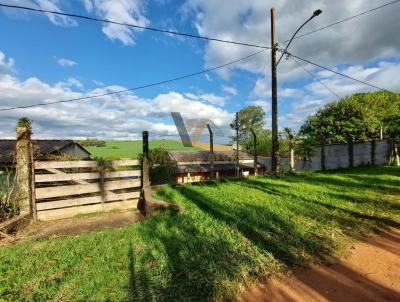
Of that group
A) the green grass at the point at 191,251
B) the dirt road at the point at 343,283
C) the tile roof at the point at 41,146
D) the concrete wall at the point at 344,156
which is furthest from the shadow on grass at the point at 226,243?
the concrete wall at the point at 344,156

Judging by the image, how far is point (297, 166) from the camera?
2892 centimetres

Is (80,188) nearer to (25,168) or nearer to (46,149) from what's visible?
(25,168)

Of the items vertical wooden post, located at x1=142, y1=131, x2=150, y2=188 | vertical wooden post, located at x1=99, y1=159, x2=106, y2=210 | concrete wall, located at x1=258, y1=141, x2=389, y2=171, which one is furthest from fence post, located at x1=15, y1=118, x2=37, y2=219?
concrete wall, located at x1=258, y1=141, x2=389, y2=171

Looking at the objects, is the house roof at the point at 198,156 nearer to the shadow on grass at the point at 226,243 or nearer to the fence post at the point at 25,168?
the fence post at the point at 25,168

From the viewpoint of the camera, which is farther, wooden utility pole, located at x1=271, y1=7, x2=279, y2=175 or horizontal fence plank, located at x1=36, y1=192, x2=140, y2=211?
wooden utility pole, located at x1=271, y1=7, x2=279, y2=175

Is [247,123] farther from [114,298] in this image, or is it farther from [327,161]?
[114,298]

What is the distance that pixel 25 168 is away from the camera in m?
7.25

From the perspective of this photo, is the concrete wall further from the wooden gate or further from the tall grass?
the tall grass

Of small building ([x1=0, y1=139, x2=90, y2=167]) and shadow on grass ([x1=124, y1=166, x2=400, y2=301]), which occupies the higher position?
small building ([x1=0, y1=139, x2=90, y2=167])

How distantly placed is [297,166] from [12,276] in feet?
91.2

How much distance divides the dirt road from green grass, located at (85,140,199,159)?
751 inches

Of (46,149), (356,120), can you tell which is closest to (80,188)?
(46,149)

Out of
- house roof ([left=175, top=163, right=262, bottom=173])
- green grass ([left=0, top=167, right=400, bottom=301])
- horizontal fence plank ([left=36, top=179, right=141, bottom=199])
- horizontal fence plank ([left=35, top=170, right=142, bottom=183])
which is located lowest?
house roof ([left=175, top=163, right=262, bottom=173])

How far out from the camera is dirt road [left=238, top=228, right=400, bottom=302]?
3.39 metres
